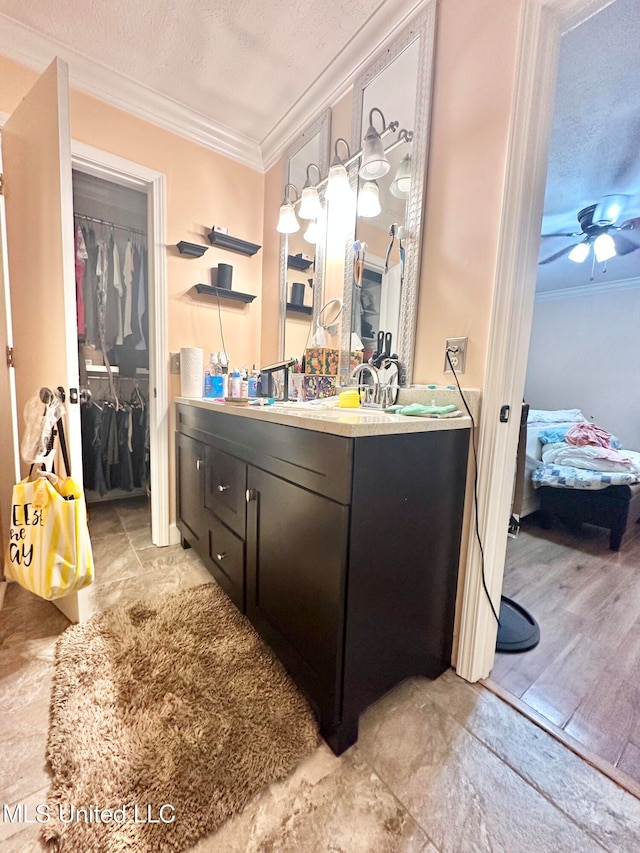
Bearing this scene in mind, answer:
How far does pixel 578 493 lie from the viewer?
2350 mm

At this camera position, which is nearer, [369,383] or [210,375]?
[369,383]

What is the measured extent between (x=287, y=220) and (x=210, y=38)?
2.47ft

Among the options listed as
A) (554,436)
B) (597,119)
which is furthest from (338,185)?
(554,436)

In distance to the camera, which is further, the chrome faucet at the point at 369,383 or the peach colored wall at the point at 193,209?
the peach colored wall at the point at 193,209

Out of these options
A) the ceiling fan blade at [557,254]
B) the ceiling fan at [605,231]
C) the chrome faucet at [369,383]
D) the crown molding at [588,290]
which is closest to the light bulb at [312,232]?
the chrome faucet at [369,383]

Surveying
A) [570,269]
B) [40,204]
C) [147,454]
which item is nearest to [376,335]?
[40,204]

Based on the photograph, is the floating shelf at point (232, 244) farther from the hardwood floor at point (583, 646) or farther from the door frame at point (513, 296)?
the hardwood floor at point (583, 646)

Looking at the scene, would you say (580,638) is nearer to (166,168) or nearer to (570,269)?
(166,168)

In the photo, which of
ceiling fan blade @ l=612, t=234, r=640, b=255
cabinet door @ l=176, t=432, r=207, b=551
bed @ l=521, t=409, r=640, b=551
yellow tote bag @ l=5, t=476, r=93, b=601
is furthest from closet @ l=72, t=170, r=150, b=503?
ceiling fan blade @ l=612, t=234, r=640, b=255

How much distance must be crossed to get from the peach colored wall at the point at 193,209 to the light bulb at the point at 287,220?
35 cm

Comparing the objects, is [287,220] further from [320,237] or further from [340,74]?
[340,74]

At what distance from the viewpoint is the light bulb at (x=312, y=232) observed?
1.88 m

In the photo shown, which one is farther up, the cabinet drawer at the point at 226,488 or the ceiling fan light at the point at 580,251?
the ceiling fan light at the point at 580,251

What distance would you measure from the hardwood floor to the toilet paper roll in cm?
191
